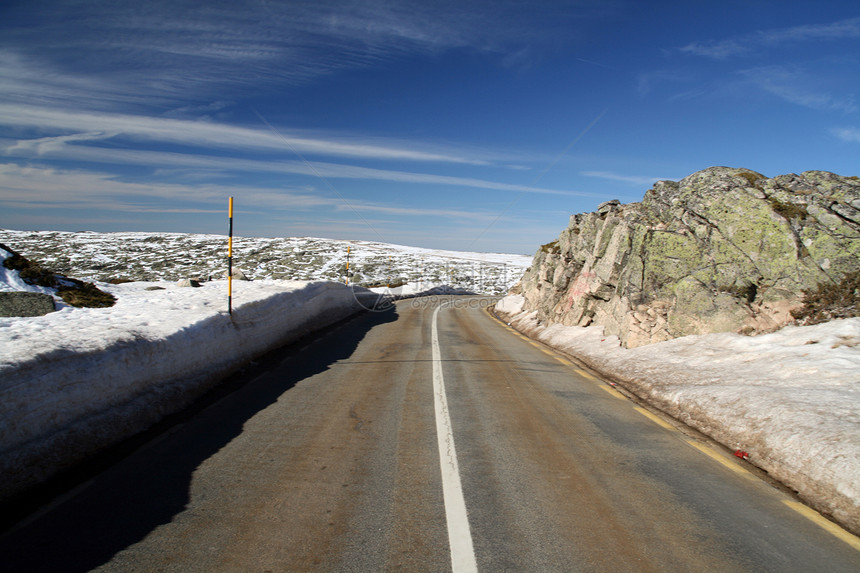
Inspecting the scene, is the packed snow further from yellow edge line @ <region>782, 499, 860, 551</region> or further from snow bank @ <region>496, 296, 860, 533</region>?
snow bank @ <region>496, 296, 860, 533</region>

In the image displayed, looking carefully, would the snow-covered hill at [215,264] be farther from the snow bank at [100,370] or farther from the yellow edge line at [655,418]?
the yellow edge line at [655,418]

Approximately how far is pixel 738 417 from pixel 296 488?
17.1 feet

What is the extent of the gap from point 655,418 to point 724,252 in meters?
5.77

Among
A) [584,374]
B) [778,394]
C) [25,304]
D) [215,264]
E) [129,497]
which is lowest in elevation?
[129,497]

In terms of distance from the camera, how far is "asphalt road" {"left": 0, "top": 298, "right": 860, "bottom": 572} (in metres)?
3.25

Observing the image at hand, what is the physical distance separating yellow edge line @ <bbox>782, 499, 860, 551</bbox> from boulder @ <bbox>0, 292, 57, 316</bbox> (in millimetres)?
11919

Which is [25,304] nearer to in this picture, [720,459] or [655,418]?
[655,418]

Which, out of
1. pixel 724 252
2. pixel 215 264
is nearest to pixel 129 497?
pixel 724 252

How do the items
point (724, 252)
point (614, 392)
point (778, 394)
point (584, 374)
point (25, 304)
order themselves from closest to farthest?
1. point (778, 394)
2. point (614, 392)
3. point (25, 304)
4. point (584, 374)
5. point (724, 252)

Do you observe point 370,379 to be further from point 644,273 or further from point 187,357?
point 644,273

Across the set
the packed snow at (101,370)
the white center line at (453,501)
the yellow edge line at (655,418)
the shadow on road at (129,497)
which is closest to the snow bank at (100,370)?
the packed snow at (101,370)

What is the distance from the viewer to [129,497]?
3994mm

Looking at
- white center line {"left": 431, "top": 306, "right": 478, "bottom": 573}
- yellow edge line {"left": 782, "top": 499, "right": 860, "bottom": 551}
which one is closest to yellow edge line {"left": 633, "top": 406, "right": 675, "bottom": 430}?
yellow edge line {"left": 782, "top": 499, "right": 860, "bottom": 551}

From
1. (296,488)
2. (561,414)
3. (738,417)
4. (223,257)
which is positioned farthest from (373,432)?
(223,257)
